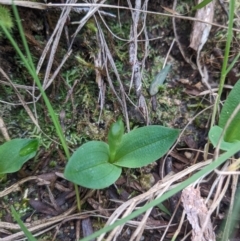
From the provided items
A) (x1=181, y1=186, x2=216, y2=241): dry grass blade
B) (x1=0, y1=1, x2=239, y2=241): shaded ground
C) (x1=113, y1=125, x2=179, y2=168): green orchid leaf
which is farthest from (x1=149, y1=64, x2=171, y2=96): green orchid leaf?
(x1=181, y1=186, x2=216, y2=241): dry grass blade

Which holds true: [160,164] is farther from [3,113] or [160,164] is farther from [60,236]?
[3,113]

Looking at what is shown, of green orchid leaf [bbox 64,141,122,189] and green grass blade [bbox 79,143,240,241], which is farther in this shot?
green orchid leaf [bbox 64,141,122,189]

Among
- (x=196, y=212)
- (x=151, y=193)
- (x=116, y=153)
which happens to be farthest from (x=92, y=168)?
(x=196, y=212)

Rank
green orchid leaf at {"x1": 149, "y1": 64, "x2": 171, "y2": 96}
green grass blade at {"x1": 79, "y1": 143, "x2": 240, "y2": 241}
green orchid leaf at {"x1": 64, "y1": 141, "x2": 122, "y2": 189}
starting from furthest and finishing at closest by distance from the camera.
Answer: green orchid leaf at {"x1": 149, "y1": 64, "x2": 171, "y2": 96}
green orchid leaf at {"x1": 64, "y1": 141, "x2": 122, "y2": 189}
green grass blade at {"x1": 79, "y1": 143, "x2": 240, "y2": 241}

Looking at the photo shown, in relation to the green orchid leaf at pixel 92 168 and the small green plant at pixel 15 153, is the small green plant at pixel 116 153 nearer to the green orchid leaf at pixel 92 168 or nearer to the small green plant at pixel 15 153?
the green orchid leaf at pixel 92 168

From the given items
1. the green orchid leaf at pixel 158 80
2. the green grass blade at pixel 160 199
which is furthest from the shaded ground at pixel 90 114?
the green grass blade at pixel 160 199

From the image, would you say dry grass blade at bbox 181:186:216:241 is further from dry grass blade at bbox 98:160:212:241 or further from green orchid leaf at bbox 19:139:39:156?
green orchid leaf at bbox 19:139:39:156

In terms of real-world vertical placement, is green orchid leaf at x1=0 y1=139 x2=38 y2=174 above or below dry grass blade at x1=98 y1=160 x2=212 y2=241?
above
